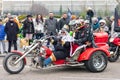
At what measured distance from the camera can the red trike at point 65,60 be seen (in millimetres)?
10945

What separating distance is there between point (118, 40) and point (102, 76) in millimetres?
3049

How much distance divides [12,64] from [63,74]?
1443 mm

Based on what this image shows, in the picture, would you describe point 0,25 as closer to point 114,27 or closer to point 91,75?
point 114,27

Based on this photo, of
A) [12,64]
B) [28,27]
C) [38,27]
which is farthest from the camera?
[38,27]

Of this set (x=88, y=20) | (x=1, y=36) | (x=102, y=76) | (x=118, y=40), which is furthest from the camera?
(x=1, y=36)

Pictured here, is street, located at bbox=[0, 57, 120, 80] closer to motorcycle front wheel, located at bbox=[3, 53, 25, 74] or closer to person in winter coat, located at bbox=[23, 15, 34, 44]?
motorcycle front wheel, located at bbox=[3, 53, 25, 74]

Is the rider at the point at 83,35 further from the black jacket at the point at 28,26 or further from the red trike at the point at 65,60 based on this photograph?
the black jacket at the point at 28,26

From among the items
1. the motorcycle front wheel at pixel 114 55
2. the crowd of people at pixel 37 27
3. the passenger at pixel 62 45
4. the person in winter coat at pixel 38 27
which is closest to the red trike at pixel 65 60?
the passenger at pixel 62 45

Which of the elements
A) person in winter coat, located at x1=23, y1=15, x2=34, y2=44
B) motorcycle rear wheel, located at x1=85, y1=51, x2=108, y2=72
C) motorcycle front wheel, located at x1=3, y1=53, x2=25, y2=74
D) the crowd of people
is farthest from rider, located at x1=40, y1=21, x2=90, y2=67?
person in winter coat, located at x1=23, y1=15, x2=34, y2=44

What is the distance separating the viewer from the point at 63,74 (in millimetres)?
11031

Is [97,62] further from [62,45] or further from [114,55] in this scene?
[114,55]

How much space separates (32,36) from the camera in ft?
56.9

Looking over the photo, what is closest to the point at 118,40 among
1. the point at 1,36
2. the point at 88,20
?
the point at 88,20

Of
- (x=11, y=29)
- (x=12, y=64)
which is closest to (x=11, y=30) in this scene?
(x=11, y=29)
